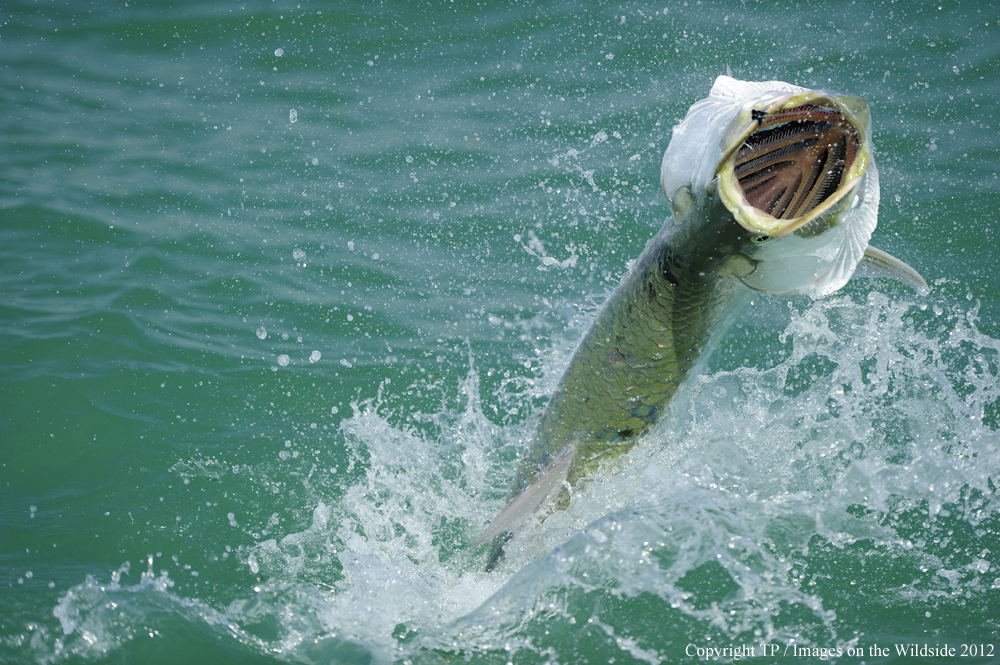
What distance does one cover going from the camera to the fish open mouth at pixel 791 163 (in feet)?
6.47

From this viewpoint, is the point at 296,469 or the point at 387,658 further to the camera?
the point at 296,469

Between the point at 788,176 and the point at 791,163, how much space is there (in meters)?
0.04

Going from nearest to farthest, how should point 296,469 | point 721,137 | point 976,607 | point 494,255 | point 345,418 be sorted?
point 721,137 < point 976,607 < point 296,469 < point 345,418 < point 494,255

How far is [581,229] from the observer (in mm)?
5895

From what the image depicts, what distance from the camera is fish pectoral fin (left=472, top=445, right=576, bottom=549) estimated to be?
314 cm

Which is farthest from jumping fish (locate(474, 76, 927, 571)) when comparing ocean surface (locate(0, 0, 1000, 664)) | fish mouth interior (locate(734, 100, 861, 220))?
ocean surface (locate(0, 0, 1000, 664))

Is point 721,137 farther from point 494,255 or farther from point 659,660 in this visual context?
point 494,255

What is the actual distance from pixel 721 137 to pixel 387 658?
2235 mm

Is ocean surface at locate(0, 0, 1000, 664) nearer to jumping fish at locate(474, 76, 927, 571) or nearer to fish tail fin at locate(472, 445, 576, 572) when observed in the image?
fish tail fin at locate(472, 445, 576, 572)

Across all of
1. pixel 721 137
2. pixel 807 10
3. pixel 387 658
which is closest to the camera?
pixel 721 137

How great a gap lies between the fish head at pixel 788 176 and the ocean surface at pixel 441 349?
1078 millimetres

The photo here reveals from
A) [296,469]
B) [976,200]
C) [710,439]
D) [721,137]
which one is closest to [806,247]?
[721,137]

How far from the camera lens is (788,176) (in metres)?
2.17

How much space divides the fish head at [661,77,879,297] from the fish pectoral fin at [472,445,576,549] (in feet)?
3.77
